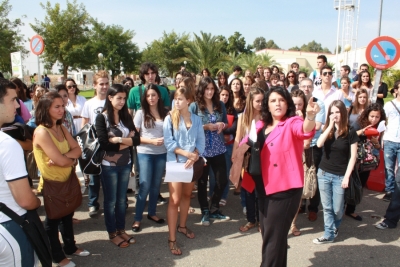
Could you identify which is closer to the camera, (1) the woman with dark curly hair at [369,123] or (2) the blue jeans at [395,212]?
(2) the blue jeans at [395,212]

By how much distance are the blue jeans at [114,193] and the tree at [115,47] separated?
1326 inches

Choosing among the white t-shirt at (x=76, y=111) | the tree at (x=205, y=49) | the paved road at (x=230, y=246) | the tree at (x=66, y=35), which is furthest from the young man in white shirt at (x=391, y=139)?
the tree at (x=66, y=35)

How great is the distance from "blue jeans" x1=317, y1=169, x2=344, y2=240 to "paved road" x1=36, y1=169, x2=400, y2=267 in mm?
204

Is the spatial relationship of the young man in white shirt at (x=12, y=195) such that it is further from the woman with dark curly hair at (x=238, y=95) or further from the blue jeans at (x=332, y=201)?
the woman with dark curly hair at (x=238, y=95)

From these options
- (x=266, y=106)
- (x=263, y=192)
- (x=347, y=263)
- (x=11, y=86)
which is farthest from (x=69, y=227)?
(x=347, y=263)

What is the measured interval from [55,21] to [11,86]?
32245 mm

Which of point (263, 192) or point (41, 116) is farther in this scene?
point (41, 116)

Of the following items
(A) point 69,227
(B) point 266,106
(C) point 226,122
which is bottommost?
(A) point 69,227

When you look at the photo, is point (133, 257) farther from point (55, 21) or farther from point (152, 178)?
point (55, 21)

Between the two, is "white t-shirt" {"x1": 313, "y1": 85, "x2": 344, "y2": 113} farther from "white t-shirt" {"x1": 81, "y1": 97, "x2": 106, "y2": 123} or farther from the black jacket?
the black jacket

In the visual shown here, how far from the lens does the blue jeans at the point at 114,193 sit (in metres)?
3.75

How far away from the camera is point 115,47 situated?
36.5 metres

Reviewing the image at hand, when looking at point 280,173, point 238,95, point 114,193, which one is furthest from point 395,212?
point 114,193

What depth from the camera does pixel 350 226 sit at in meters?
Result: 4.51
